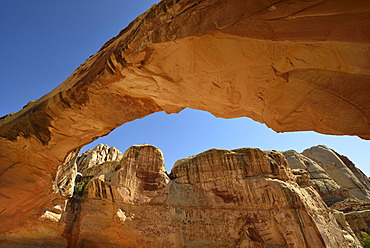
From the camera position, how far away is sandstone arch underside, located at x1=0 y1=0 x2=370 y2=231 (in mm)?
2941

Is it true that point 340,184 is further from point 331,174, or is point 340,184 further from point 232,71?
point 232,71

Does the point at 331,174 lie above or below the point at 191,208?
above

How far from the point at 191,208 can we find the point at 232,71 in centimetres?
1607

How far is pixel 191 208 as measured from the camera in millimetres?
17781

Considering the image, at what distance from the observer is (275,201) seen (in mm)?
18016

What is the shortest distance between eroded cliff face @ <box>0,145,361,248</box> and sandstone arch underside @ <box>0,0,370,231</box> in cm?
954

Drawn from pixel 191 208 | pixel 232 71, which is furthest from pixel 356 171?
pixel 232 71

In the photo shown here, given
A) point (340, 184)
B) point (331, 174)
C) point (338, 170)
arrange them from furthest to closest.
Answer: point (338, 170)
point (331, 174)
point (340, 184)

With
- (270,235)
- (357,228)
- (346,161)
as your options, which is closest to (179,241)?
(270,235)

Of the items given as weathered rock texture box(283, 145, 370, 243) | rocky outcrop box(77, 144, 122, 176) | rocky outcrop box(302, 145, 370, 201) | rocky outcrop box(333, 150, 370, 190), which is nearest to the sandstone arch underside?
weathered rock texture box(283, 145, 370, 243)

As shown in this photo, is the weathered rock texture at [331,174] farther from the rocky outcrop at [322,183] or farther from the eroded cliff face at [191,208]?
the eroded cliff face at [191,208]

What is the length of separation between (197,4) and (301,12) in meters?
1.68

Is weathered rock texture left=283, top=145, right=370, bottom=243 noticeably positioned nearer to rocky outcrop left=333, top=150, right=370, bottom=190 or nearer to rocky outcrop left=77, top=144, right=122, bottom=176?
rocky outcrop left=333, top=150, right=370, bottom=190

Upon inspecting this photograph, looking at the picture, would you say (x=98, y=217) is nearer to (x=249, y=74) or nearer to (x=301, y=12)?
(x=249, y=74)
